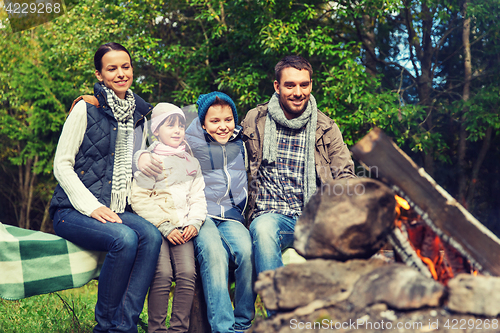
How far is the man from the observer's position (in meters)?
2.80

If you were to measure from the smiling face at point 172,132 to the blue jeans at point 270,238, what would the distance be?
750 mm

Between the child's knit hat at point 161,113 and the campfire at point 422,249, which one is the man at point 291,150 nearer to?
the child's knit hat at point 161,113

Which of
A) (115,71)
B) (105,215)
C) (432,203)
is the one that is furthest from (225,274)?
(115,71)

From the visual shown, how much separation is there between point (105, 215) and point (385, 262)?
5.16 feet

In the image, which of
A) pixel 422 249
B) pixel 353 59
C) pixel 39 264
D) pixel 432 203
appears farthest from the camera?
pixel 353 59

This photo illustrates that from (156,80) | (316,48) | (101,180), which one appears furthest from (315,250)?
(156,80)

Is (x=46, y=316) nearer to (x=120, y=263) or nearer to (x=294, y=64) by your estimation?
(x=120, y=263)

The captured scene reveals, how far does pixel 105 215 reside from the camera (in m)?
2.38

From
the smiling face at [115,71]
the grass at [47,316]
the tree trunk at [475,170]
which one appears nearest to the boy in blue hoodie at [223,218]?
the smiling face at [115,71]

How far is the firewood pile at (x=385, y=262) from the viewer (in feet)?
5.01

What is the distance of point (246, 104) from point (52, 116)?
4550mm

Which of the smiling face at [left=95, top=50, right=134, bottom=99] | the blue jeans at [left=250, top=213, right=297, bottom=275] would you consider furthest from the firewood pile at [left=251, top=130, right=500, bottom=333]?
the smiling face at [left=95, top=50, right=134, bottom=99]

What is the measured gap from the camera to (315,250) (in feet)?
5.96

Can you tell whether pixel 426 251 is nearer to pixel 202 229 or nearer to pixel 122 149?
pixel 202 229
